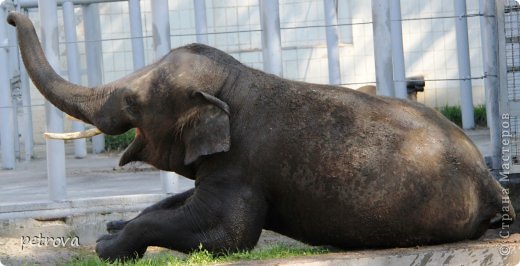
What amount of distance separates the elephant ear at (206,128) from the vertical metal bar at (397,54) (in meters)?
3.02

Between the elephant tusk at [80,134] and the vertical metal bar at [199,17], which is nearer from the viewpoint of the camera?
the elephant tusk at [80,134]

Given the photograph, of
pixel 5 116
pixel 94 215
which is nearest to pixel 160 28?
pixel 94 215

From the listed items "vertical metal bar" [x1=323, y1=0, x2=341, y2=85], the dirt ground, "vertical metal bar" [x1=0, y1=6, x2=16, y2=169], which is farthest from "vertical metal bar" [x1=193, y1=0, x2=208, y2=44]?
the dirt ground

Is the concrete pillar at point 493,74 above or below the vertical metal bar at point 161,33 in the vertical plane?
below

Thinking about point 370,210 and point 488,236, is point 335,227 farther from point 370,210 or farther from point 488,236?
point 488,236

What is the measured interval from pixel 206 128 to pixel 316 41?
15.1m

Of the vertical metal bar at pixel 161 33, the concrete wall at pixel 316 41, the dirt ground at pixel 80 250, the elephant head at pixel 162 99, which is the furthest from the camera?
the concrete wall at pixel 316 41

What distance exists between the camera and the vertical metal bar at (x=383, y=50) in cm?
1052

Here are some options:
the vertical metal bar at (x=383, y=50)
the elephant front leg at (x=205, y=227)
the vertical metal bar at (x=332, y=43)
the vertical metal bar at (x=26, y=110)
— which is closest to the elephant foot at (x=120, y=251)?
the elephant front leg at (x=205, y=227)

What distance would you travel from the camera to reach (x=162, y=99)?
27.1 feet

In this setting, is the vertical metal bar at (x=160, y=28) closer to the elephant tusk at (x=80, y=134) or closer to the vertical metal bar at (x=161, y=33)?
the vertical metal bar at (x=161, y=33)

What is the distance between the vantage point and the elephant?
7.95 metres

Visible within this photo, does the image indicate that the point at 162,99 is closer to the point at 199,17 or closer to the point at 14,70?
the point at 199,17

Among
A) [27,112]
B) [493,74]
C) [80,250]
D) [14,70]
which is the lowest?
[80,250]
